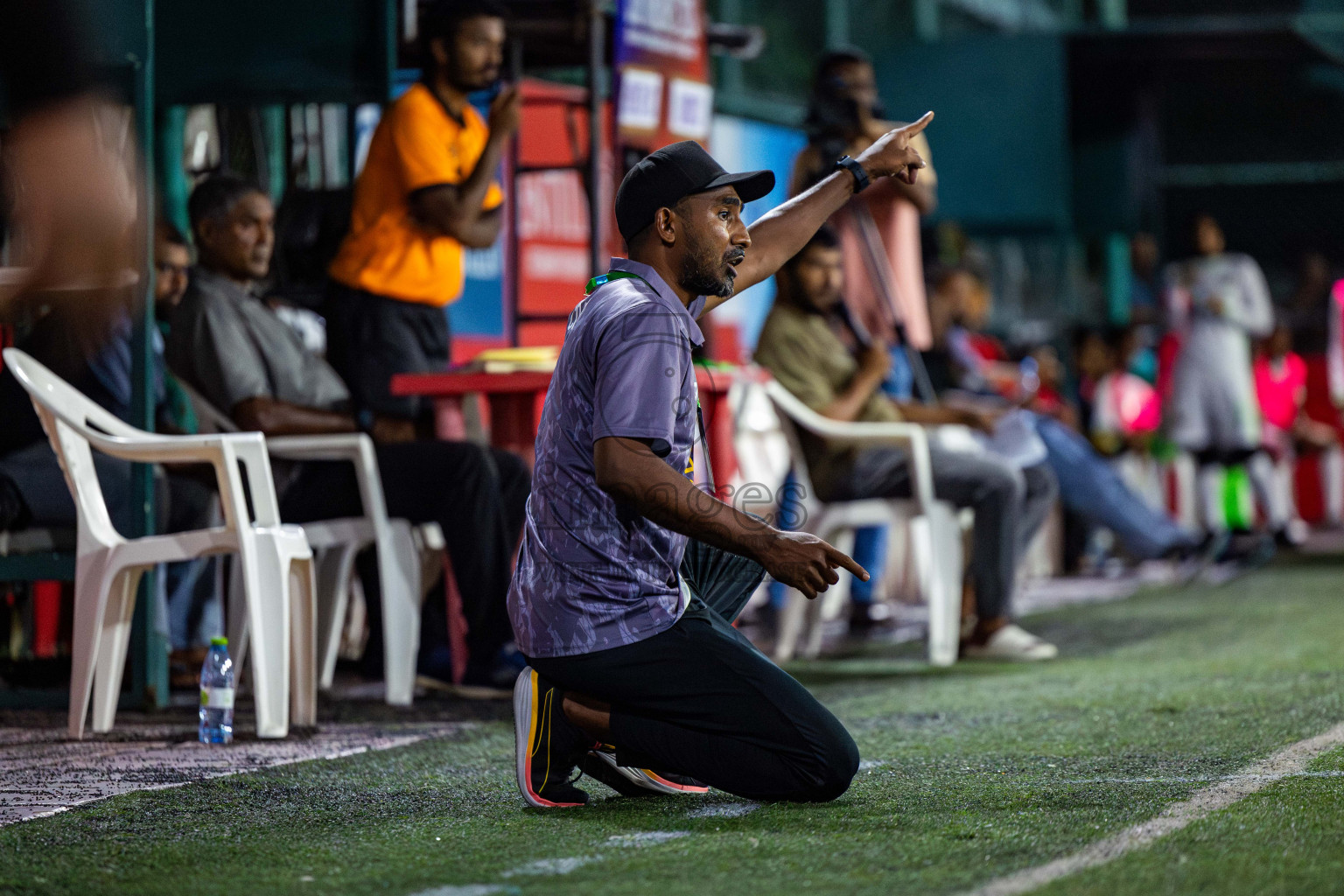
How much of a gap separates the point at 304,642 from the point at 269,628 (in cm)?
21

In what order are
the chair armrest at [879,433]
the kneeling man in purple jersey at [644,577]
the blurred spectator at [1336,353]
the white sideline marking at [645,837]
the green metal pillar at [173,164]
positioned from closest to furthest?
the white sideline marking at [645,837]
the kneeling man in purple jersey at [644,577]
the chair armrest at [879,433]
the green metal pillar at [173,164]
the blurred spectator at [1336,353]

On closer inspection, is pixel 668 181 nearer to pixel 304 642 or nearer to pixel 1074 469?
pixel 304 642

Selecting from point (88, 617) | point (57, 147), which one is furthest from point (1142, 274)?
point (57, 147)

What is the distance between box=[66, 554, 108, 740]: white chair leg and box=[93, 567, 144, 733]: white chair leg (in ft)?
0.09

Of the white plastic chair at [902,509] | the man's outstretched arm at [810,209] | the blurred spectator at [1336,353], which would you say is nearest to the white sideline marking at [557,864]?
the man's outstretched arm at [810,209]

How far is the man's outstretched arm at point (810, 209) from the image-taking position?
4.25 metres

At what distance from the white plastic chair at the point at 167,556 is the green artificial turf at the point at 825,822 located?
51 centimetres

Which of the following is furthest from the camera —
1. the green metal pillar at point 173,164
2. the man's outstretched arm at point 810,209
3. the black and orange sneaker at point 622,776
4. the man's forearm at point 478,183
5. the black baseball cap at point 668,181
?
the green metal pillar at point 173,164

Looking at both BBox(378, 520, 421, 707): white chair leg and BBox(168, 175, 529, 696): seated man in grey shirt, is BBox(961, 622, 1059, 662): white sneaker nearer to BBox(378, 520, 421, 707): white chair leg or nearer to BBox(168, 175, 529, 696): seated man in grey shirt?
BBox(168, 175, 529, 696): seated man in grey shirt

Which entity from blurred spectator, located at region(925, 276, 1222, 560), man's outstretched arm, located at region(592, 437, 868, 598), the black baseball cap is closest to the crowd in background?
blurred spectator, located at region(925, 276, 1222, 560)

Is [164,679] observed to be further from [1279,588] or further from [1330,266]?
[1330,266]

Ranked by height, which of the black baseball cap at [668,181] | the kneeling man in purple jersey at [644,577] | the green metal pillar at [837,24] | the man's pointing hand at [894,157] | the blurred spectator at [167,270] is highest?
the green metal pillar at [837,24]

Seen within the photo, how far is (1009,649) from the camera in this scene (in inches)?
263

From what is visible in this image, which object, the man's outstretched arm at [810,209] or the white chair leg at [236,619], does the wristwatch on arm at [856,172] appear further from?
the white chair leg at [236,619]
